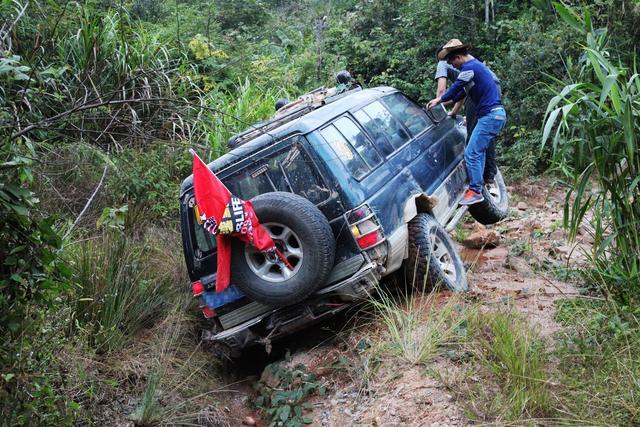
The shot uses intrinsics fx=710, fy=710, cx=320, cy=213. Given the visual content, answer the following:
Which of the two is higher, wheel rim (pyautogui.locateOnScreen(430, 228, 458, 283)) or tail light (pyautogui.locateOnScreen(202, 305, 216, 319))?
tail light (pyautogui.locateOnScreen(202, 305, 216, 319))

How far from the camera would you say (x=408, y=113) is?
23.7 feet

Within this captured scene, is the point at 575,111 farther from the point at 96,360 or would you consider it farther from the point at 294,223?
the point at 96,360

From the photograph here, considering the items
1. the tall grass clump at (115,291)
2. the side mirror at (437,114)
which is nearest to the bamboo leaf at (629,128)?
the side mirror at (437,114)

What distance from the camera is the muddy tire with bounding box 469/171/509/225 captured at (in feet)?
25.0

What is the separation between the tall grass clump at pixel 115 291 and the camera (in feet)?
19.1

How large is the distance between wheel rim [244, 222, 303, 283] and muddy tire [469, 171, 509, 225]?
2.79 m

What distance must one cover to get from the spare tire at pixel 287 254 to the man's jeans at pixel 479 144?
239 centimetres

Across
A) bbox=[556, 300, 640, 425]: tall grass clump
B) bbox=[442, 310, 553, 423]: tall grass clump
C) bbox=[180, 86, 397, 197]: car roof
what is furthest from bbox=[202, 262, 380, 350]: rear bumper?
bbox=[556, 300, 640, 425]: tall grass clump

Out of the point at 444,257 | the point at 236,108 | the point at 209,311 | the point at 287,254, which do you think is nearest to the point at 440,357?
the point at 287,254

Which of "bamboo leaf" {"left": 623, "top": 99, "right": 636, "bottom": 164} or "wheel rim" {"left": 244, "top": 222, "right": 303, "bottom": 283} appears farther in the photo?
"wheel rim" {"left": 244, "top": 222, "right": 303, "bottom": 283}

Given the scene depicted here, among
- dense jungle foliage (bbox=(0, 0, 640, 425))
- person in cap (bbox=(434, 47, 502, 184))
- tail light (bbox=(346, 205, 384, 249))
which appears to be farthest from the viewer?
person in cap (bbox=(434, 47, 502, 184))

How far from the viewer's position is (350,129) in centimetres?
604

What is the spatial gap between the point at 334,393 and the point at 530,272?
266 centimetres

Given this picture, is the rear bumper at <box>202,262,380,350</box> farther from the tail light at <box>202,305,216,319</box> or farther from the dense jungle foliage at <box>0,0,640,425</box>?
the dense jungle foliage at <box>0,0,640,425</box>
